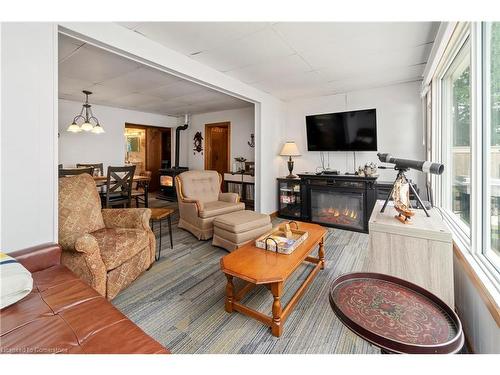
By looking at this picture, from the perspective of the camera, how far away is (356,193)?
3883 millimetres

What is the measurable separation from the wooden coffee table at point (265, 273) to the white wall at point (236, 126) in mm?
3875

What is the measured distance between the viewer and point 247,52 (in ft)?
9.00

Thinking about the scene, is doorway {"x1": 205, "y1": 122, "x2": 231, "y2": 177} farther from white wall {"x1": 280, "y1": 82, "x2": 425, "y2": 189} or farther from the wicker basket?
the wicker basket

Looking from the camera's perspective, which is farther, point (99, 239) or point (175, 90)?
point (175, 90)

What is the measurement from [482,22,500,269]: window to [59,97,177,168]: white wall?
20.3 feet

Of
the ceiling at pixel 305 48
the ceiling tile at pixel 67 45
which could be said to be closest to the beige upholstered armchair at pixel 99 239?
the ceiling tile at pixel 67 45

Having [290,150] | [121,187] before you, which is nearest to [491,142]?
[290,150]

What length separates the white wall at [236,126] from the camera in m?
5.57

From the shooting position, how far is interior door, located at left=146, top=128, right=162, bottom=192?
753 centimetres

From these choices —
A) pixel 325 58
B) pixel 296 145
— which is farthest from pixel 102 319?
pixel 296 145

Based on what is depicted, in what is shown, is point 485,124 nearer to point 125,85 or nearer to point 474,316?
point 474,316

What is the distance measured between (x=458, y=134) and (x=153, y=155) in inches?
290

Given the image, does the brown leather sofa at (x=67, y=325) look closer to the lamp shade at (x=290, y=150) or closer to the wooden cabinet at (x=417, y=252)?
the wooden cabinet at (x=417, y=252)

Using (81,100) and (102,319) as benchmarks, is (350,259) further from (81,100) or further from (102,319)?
(81,100)
